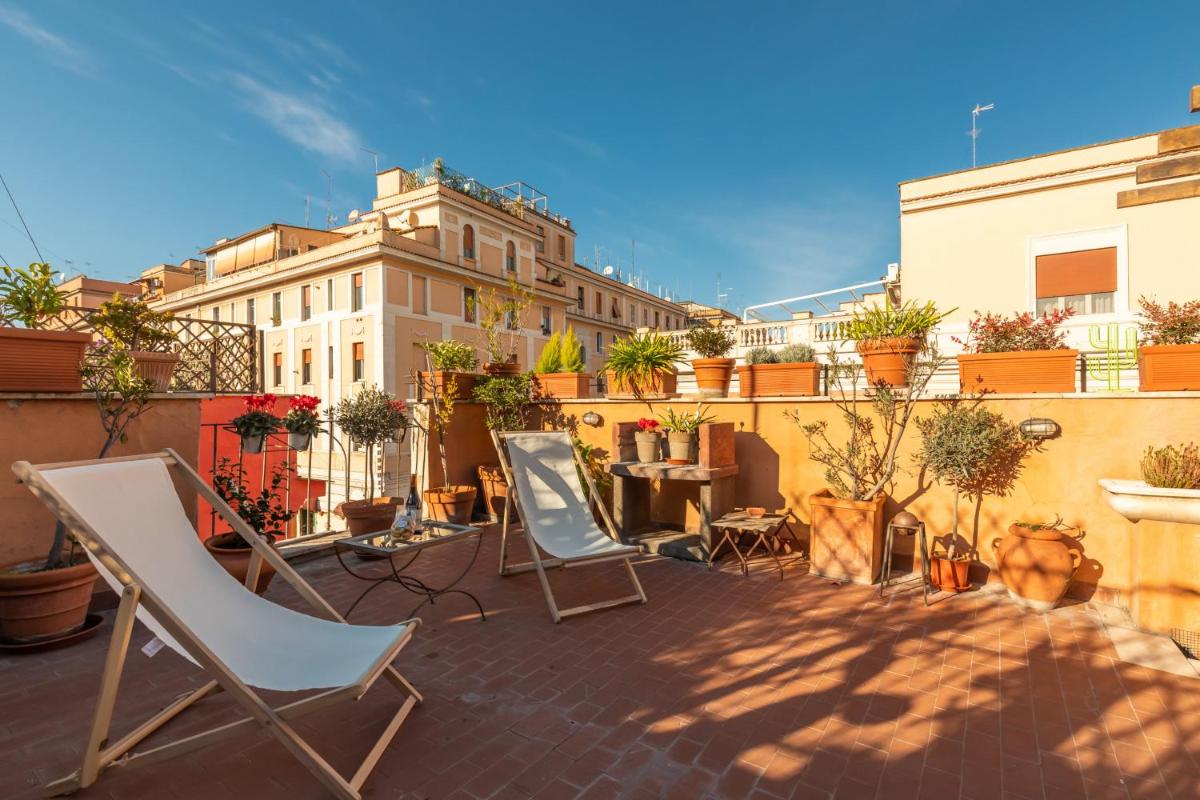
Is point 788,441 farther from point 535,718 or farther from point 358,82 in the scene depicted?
point 358,82

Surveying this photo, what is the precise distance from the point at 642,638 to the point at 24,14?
30.7ft

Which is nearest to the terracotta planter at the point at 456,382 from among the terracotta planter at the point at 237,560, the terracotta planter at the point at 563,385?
the terracotta planter at the point at 563,385

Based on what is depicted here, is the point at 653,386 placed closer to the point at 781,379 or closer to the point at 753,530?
the point at 781,379

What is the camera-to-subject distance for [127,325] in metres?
5.38

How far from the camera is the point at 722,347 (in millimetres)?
6727

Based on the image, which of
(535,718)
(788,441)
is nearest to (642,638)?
(535,718)

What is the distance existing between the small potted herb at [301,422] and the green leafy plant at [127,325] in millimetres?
1712

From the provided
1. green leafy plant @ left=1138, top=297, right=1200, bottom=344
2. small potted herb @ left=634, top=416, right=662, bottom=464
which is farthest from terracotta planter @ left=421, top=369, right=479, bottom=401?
green leafy plant @ left=1138, top=297, right=1200, bottom=344

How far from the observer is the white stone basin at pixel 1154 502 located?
3.41 m

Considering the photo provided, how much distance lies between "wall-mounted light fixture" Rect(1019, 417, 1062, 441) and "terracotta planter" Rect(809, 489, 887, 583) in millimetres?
1180

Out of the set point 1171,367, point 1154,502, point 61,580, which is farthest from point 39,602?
point 1171,367

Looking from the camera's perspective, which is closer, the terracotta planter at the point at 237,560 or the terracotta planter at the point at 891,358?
the terracotta planter at the point at 237,560

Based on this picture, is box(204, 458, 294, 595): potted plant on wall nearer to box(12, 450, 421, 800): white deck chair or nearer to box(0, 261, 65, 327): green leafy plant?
box(12, 450, 421, 800): white deck chair

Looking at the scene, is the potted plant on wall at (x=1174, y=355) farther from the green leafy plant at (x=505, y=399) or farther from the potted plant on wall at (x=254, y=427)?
the potted plant on wall at (x=254, y=427)
